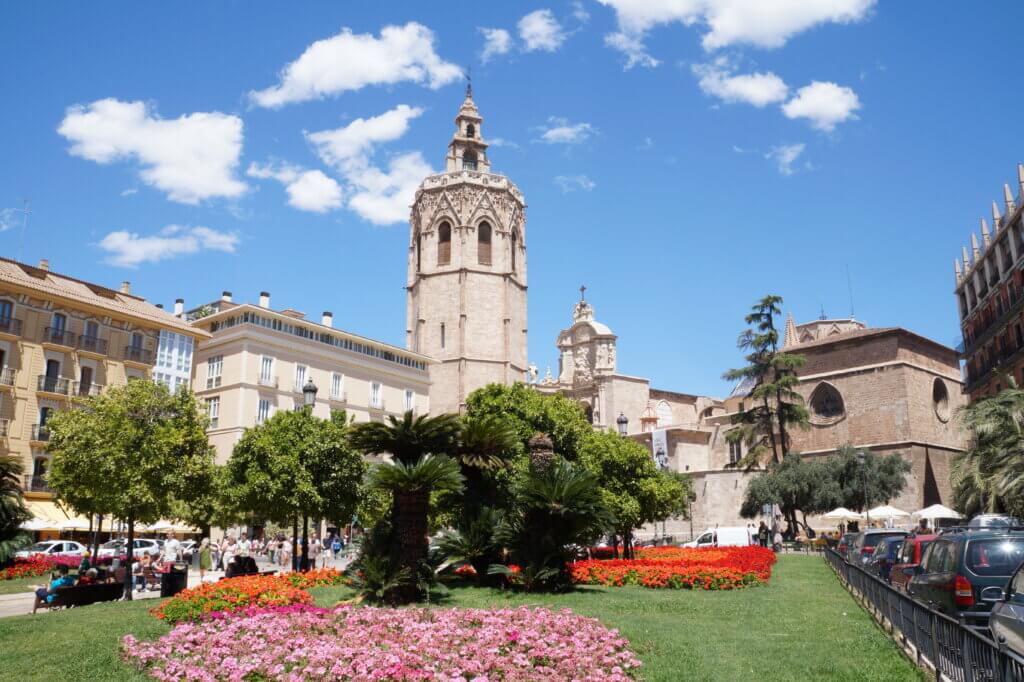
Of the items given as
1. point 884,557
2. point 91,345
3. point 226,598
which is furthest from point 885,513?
point 91,345

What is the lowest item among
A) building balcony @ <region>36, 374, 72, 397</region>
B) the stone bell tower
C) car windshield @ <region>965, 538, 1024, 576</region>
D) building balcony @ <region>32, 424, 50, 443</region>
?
car windshield @ <region>965, 538, 1024, 576</region>

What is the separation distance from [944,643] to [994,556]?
3359 mm

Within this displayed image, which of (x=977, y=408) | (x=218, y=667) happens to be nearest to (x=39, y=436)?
(x=218, y=667)

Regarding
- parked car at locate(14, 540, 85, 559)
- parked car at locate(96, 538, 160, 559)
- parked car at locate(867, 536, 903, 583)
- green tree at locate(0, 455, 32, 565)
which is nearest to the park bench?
green tree at locate(0, 455, 32, 565)

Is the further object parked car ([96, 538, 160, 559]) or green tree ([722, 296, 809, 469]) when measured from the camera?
green tree ([722, 296, 809, 469])

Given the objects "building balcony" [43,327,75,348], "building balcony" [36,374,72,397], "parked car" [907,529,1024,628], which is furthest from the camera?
"building balcony" [43,327,75,348]

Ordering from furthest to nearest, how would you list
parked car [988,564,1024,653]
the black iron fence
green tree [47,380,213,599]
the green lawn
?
green tree [47,380,213,599]
the green lawn
parked car [988,564,1024,653]
the black iron fence

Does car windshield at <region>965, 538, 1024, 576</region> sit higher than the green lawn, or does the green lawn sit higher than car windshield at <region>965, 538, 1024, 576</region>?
car windshield at <region>965, 538, 1024, 576</region>

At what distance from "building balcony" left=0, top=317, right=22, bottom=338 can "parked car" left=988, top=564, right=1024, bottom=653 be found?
39.3m

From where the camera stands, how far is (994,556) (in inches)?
400

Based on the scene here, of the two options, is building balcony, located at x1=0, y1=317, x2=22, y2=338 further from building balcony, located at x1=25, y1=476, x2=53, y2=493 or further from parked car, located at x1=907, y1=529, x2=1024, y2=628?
parked car, located at x1=907, y1=529, x2=1024, y2=628

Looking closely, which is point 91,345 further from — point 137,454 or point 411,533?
point 411,533

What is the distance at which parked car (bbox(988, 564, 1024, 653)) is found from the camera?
697cm

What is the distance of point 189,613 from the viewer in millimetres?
12289
